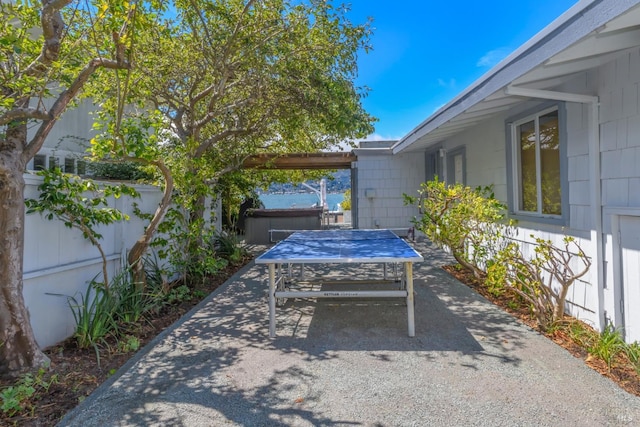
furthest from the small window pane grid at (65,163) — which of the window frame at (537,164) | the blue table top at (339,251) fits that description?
the window frame at (537,164)

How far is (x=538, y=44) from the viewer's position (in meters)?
3.17

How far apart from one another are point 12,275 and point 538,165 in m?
6.41

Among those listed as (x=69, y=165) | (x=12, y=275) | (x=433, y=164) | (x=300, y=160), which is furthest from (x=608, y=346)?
(x=69, y=165)

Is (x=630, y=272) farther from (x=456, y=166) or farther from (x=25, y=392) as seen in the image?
(x=456, y=166)

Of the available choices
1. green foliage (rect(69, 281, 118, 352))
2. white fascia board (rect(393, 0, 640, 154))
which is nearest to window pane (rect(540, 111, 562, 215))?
white fascia board (rect(393, 0, 640, 154))

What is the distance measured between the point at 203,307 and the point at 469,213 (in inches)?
178

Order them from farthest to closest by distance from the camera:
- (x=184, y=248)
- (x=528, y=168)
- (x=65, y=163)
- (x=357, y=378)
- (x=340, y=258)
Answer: (x=65, y=163) < (x=184, y=248) < (x=528, y=168) < (x=340, y=258) < (x=357, y=378)

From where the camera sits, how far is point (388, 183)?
11.4 meters

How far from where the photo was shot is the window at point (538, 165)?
4.86 m

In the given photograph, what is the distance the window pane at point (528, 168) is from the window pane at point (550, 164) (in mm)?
211

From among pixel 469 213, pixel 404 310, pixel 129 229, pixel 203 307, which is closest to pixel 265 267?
pixel 203 307

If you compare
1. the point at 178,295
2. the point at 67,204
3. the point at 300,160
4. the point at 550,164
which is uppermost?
the point at 300,160

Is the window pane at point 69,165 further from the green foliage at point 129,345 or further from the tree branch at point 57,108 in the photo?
the green foliage at point 129,345

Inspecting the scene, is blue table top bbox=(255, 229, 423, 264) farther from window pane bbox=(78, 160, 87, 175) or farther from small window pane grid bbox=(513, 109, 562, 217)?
window pane bbox=(78, 160, 87, 175)
